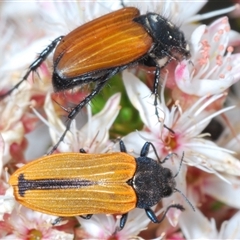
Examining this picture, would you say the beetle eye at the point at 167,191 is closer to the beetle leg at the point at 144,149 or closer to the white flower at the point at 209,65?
the beetle leg at the point at 144,149

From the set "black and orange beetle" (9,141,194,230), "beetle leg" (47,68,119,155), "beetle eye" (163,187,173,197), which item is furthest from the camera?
"beetle leg" (47,68,119,155)

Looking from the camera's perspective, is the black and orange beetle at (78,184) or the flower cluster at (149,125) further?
the flower cluster at (149,125)

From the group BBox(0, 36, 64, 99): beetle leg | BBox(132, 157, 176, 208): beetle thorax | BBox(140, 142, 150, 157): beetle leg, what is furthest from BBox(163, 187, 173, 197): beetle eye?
BBox(0, 36, 64, 99): beetle leg

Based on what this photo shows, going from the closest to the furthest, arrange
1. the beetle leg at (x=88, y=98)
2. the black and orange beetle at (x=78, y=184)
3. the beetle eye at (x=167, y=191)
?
1. the black and orange beetle at (x=78, y=184)
2. the beetle eye at (x=167, y=191)
3. the beetle leg at (x=88, y=98)

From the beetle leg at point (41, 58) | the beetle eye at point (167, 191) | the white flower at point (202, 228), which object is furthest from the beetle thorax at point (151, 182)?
the beetle leg at point (41, 58)

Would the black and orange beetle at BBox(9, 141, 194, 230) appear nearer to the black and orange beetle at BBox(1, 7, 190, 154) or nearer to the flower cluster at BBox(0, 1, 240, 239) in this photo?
the flower cluster at BBox(0, 1, 240, 239)

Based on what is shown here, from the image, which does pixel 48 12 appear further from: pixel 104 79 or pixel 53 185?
pixel 53 185
